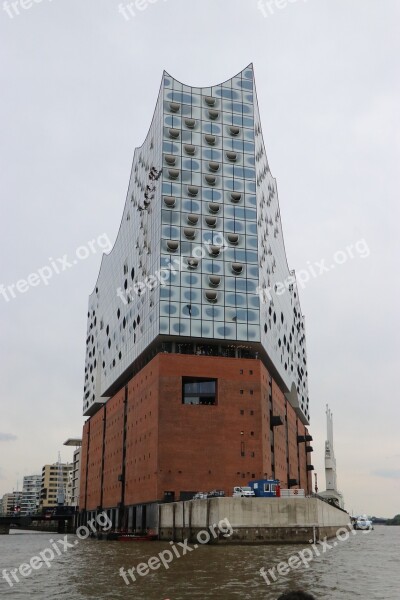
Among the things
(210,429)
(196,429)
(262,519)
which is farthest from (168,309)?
(262,519)

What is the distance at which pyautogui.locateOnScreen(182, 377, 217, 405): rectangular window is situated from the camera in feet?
272

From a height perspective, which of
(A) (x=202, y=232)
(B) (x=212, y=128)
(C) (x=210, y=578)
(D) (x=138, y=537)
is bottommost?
(C) (x=210, y=578)

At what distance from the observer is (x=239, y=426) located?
81938 mm

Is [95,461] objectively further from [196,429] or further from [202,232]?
[202,232]

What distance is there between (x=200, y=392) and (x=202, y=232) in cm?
2223

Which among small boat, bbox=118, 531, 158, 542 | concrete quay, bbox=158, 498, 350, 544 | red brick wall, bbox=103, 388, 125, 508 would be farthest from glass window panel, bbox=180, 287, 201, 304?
small boat, bbox=118, 531, 158, 542

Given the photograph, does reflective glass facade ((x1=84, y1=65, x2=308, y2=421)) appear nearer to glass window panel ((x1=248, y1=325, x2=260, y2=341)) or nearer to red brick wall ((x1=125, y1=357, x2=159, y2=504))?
glass window panel ((x1=248, y1=325, x2=260, y2=341))

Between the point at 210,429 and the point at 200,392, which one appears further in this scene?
the point at 200,392

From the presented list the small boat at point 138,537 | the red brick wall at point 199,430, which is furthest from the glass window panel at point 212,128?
the small boat at point 138,537

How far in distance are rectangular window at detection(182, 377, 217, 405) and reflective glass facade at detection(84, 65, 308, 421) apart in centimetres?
594

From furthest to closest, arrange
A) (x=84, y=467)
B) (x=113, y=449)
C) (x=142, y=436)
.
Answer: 1. (x=84, y=467)
2. (x=113, y=449)
3. (x=142, y=436)

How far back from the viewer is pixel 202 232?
90.0 m

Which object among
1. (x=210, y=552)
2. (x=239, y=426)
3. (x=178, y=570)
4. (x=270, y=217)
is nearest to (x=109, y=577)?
(x=178, y=570)

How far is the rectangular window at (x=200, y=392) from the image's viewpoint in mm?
83000
